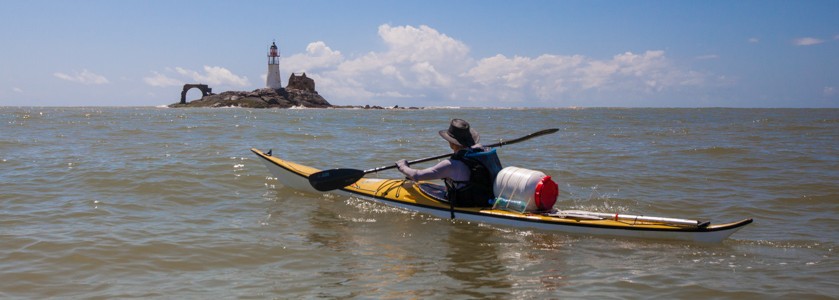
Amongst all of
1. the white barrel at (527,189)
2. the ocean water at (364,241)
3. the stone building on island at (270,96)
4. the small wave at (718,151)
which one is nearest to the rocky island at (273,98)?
the stone building on island at (270,96)

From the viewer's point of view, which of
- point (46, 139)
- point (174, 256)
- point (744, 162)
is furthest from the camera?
point (46, 139)

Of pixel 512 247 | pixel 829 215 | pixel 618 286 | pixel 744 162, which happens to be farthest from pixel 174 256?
pixel 744 162

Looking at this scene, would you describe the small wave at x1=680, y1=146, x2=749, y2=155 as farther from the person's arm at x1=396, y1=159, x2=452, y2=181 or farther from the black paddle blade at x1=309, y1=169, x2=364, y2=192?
the person's arm at x1=396, y1=159, x2=452, y2=181

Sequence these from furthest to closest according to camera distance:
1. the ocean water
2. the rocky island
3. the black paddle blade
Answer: the rocky island
the black paddle blade
the ocean water

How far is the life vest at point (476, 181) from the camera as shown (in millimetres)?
7379

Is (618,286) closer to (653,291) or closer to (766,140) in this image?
(653,291)

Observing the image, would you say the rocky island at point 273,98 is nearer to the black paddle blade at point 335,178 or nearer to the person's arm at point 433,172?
the black paddle blade at point 335,178

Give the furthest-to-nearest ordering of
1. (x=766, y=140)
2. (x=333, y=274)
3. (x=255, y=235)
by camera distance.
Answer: (x=766, y=140), (x=255, y=235), (x=333, y=274)

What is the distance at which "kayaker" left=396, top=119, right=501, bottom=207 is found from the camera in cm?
738

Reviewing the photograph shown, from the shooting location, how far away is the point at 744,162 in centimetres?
1391

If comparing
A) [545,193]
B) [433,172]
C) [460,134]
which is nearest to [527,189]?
[545,193]

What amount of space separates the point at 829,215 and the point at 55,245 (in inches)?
354

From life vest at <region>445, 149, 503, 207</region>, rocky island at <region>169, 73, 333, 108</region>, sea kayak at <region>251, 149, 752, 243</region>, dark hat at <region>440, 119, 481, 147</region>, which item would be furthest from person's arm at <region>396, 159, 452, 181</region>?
rocky island at <region>169, 73, 333, 108</region>

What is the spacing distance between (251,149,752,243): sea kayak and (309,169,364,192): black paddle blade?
0.19m
